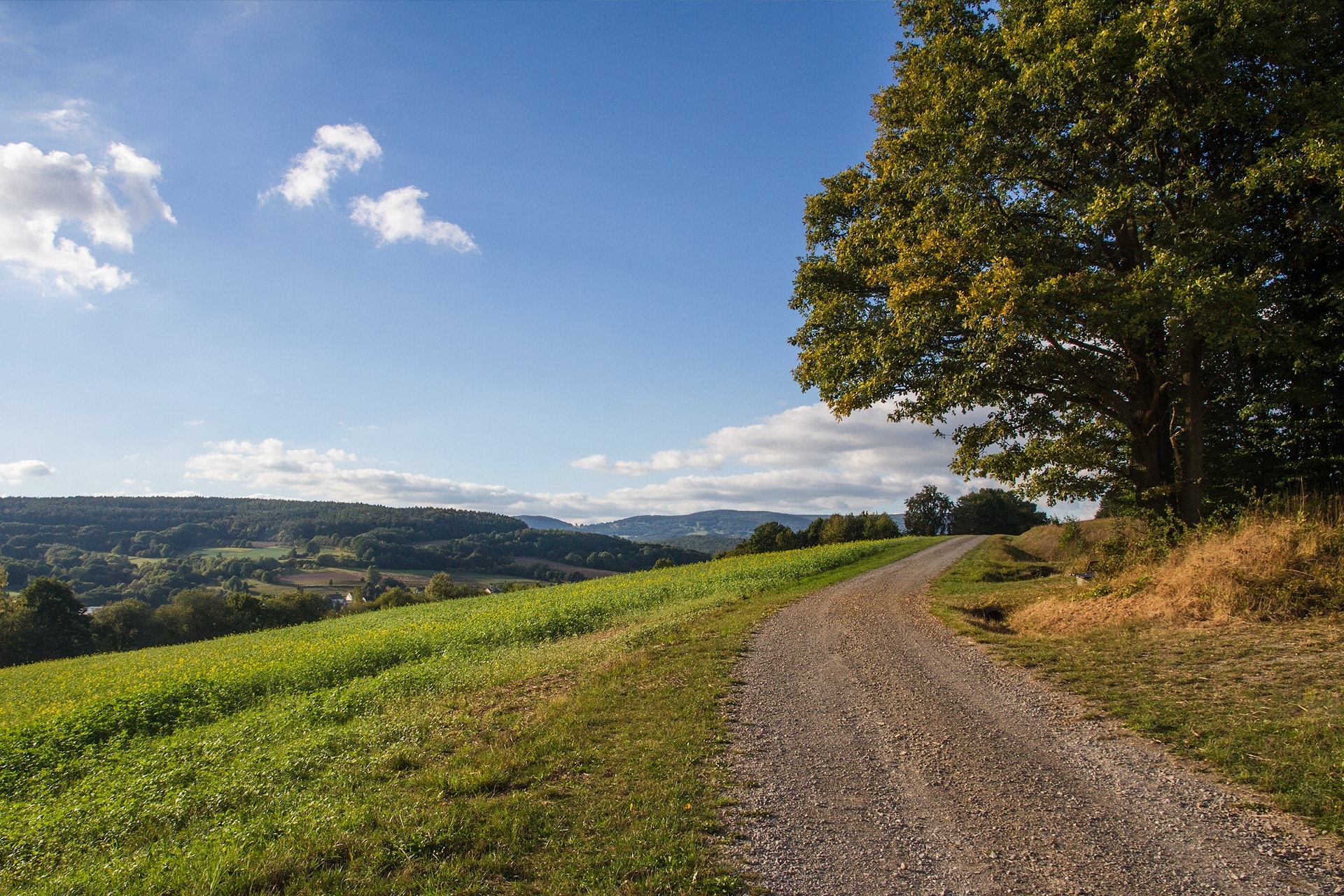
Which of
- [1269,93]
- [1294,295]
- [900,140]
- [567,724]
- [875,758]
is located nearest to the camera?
[875,758]

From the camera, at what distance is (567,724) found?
8148 millimetres

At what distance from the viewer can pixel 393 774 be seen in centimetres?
695

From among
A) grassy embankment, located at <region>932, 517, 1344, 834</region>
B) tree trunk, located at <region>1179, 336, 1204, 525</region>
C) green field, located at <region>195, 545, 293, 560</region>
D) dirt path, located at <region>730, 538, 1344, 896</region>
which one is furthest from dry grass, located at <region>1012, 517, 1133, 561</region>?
green field, located at <region>195, 545, 293, 560</region>

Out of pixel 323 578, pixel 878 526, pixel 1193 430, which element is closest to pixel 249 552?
pixel 323 578

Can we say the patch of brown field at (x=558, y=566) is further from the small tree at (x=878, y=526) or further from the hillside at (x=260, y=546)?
the small tree at (x=878, y=526)

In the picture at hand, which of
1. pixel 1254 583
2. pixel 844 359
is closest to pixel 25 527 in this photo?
pixel 844 359

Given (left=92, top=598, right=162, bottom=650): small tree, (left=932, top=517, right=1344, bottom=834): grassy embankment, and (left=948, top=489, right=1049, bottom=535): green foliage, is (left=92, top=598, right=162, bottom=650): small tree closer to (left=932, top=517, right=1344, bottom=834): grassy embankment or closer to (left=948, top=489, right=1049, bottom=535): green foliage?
(left=932, top=517, right=1344, bottom=834): grassy embankment

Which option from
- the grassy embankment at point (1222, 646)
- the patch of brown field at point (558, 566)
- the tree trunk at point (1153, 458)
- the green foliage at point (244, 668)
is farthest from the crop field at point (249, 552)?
the tree trunk at point (1153, 458)

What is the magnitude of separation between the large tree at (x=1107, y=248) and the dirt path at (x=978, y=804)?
26.5ft

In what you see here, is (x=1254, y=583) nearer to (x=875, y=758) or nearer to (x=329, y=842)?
(x=875, y=758)

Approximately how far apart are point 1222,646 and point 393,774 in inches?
472

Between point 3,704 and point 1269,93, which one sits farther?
point 3,704

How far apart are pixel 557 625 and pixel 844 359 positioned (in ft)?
37.5

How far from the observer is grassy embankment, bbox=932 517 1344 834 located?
235 inches
